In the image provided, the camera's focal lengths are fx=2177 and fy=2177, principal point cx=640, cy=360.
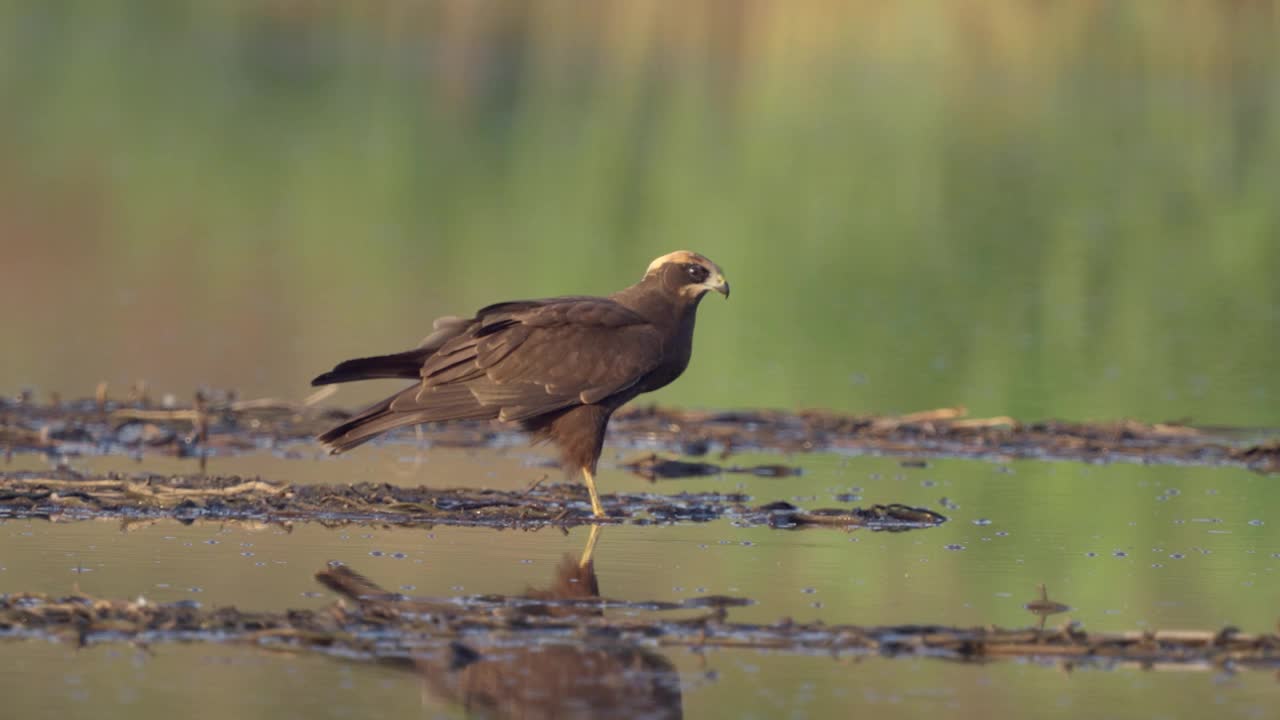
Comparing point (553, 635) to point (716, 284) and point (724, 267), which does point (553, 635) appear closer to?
point (716, 284)

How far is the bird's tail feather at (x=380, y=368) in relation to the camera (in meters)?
10.3

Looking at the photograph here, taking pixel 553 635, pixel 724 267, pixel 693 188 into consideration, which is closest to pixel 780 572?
pixel 553 635

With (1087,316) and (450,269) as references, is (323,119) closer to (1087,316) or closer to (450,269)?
(450,269)

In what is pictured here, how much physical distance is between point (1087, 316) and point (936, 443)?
9.02 m

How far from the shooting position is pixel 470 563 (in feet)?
29.0

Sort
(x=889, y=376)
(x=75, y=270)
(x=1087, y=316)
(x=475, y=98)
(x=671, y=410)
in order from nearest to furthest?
(x=671, y=410), (x=889, y=376), (x=1087, y=316), (x=75, y=270), (x=475, y=98)

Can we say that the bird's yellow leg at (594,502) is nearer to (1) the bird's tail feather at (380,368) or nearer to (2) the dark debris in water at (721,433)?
(1) the bird's tail feather at (380,368)

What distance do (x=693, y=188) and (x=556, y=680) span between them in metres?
23.5

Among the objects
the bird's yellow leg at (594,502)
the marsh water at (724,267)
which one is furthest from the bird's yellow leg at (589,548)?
the bird's yellow leg at (594,502)

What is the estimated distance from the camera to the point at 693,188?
30031 millimetres

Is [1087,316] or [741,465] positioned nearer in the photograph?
[741,465]

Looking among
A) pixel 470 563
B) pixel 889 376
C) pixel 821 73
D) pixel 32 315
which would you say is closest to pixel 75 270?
pixel 32 315

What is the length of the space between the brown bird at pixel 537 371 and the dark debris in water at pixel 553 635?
2.73m

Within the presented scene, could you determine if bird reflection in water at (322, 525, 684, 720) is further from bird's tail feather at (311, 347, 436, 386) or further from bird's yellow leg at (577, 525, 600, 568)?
bird's tail feather at (311, 347, 436, 386)
